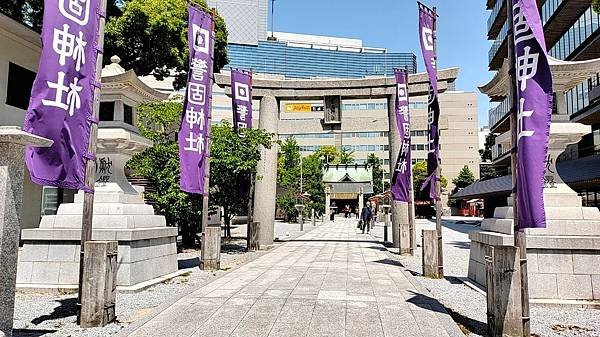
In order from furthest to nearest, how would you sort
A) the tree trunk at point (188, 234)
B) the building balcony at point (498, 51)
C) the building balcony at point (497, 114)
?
the building balcony at point (497, 114) → the building balcony at point (498, 51) → the tree trunk at point (188, 234)

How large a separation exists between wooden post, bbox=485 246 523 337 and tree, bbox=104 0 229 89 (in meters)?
14.9

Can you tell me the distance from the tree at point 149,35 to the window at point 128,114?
8.18 m

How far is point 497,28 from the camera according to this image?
123ft

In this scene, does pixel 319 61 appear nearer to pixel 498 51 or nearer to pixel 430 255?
pixel 498 51

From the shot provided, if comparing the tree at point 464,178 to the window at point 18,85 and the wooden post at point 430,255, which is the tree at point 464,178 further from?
the window at point 18,85

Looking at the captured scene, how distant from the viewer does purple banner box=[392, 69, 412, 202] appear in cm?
1316

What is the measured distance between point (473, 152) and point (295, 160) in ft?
152

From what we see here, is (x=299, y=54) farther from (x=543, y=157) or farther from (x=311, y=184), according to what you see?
(x=543, y=157)

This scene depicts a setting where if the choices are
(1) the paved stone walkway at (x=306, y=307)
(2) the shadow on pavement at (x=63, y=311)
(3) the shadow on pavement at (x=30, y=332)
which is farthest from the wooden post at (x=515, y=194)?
(2) the shadow on pavement at (x=63, y=311)

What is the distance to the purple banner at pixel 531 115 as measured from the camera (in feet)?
17.9

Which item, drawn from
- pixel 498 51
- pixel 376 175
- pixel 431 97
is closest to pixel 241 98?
pixel 431 97

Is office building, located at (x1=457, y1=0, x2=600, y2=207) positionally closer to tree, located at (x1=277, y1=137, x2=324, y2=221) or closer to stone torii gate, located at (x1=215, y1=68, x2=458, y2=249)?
stone torii gate, located at (x1=215, y1=68, x2=458, y2=249)

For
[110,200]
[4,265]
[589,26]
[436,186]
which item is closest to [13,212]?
[4,265]

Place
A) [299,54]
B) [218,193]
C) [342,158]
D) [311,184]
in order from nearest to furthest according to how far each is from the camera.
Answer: [218,193]
[311,184]
[342,158]
[299,54]
